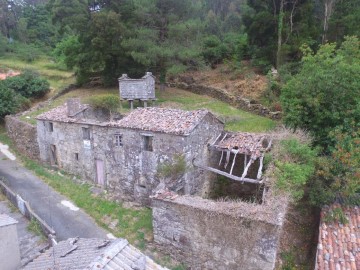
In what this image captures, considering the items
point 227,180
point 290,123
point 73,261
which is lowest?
point 227,180

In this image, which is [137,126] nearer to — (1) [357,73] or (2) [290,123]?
(2) [290,123]

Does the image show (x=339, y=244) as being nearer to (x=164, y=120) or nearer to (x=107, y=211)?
(x=164, y=120)

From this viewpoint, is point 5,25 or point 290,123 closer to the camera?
point 290,123

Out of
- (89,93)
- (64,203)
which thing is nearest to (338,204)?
(64,203)

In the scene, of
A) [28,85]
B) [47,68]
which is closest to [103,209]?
[28,85]

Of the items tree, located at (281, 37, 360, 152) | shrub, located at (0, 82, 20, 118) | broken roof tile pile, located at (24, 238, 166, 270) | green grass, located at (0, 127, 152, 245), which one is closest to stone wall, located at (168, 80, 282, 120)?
tree, located at (281, 37, 360, 152)

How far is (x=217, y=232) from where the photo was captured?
12859mm

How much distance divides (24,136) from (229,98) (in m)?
18.8

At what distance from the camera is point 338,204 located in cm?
1559

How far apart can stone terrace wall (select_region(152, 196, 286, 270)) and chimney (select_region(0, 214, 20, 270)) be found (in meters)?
5.68

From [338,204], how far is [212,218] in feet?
22.9

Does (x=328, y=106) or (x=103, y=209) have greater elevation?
(x=328, y=106)

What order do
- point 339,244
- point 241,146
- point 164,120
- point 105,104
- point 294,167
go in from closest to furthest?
point 339,244 < point 294,167 < point 241,146 < point 164,120 < point 105,104

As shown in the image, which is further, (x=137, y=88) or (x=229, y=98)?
(x=229, y=98)
